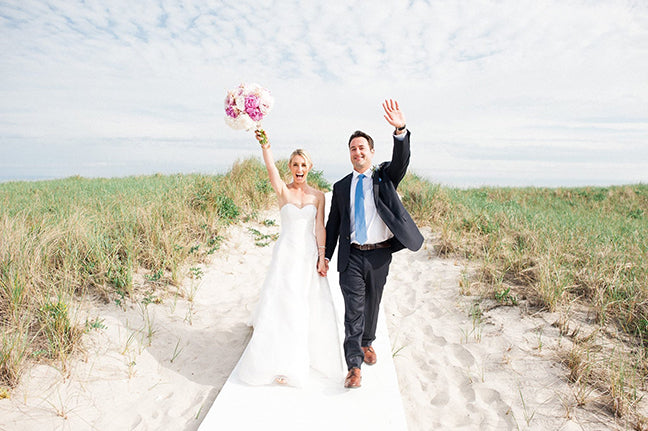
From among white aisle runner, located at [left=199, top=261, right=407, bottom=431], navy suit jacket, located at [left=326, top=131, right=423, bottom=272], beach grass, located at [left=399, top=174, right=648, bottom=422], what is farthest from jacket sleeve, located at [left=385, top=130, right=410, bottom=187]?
beach grass, located at [left=399, top=174, right=648, bottom=422]

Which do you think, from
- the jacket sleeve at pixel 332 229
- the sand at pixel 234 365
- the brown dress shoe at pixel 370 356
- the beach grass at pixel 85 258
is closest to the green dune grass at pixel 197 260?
the beach grass at pixel 85 258

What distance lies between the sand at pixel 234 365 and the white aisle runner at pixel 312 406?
0.04 meters

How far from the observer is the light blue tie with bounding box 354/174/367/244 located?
3.88 m

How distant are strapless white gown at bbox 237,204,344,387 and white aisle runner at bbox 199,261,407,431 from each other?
0.15 metres

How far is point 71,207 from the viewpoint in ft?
26.3

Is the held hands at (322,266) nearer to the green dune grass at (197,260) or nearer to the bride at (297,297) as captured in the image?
the bride at (297,297)

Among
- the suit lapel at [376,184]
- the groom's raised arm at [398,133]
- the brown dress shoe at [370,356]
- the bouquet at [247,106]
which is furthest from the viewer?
the brown dress shoe at [370,356]

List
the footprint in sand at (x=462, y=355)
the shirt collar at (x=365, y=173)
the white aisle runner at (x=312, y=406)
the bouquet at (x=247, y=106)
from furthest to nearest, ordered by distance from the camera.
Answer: the footprint in sand at (x=462, y=355), the shirt collar at (x=365, y=173), the bouquet at (x=247, y=106), the white aisle runner at (x=312, y=406)

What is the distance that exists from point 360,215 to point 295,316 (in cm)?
129

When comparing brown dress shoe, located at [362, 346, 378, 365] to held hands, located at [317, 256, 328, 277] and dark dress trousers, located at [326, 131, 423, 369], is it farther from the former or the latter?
held hands, located at [317, 256, 328, 277]

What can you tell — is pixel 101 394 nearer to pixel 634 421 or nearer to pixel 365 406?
pixel 365 406

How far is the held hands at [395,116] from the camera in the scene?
11.4 ft

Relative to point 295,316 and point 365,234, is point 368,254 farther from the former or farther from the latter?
point 295,316

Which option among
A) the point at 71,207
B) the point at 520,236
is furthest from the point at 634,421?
the point at 71,207
